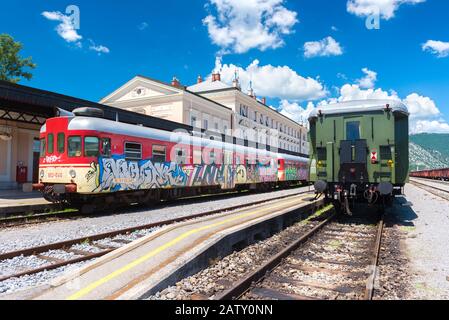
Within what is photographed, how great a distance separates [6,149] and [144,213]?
1188 cm

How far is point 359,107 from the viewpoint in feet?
32.1

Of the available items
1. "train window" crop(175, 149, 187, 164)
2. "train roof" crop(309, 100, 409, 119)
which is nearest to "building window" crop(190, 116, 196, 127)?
"train window" crop(175, 149, 187, 164)

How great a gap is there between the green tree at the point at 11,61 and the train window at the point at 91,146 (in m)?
35.6

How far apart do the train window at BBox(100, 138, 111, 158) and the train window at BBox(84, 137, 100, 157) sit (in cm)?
17

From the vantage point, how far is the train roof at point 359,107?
371 inches

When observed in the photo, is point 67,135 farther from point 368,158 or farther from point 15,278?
point 368,158

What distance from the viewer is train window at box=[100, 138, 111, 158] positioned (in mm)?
11484

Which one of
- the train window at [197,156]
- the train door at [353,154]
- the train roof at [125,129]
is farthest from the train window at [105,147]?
the train door at [353,154]

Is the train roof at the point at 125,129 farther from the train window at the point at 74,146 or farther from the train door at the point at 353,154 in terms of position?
the train door at the point at 353,154

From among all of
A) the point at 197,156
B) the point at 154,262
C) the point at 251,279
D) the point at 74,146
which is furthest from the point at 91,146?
the point at 251,279

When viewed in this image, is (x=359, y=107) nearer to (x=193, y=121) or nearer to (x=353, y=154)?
(x=353, y=154)

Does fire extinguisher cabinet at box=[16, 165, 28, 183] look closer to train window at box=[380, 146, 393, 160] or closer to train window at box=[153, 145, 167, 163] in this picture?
train window at box=[153, 145, 167, 163]

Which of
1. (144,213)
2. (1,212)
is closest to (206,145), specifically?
(144,213)

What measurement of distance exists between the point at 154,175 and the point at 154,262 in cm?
889
